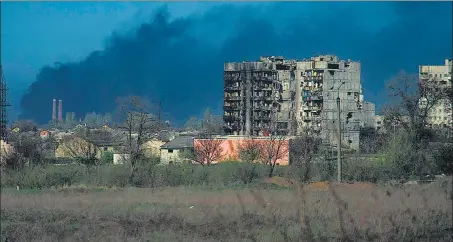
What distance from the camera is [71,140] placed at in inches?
953

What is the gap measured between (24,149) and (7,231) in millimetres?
5502

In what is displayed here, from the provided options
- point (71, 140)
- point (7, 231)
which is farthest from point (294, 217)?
point (71, 140)

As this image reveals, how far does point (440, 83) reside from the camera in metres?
15.0

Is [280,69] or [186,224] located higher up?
[280,69]

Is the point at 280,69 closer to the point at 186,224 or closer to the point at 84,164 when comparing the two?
the point at 84,164

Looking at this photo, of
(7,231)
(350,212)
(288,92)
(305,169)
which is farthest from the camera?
(288,92)

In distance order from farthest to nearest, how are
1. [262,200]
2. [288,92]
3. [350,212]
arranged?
[288,92]
[262,200]
[350,212]

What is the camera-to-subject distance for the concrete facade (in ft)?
46.5

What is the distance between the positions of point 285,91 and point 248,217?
39.4m

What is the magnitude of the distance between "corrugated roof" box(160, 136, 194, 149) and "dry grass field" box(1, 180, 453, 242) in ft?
58.2

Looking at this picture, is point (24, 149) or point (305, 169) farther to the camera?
point (305, 169)

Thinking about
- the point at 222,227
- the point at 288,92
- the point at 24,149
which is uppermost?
the point at 288,92

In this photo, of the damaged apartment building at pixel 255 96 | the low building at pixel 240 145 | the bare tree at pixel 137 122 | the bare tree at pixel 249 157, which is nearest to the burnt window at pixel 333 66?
the damaged apartment building at pixel 255 96

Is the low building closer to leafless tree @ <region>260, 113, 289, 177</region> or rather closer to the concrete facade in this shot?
leafless tree @ <region>260, 113, 289, 177</region>
